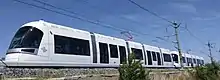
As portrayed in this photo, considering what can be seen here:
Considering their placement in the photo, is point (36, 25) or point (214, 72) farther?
point (214, 72)

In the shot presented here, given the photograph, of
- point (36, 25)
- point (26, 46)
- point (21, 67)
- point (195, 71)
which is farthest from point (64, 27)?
point (195, 71)

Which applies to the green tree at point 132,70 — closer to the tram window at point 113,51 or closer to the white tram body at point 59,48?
the white tram body at point 59,48

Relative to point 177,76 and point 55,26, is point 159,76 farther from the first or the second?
point 55,26

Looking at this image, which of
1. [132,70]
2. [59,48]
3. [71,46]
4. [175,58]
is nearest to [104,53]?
[71,46]

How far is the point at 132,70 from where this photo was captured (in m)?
10.6

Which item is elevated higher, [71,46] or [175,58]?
[71,46]

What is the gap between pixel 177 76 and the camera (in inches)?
725

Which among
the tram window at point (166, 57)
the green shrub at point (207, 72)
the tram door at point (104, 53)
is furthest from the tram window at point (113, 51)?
the tram window at point (166, 57)

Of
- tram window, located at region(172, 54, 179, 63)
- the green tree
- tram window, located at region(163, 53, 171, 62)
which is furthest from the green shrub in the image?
the green tree

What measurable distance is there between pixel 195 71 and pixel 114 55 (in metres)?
8.11

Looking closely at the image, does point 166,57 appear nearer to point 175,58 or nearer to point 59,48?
point 175,58

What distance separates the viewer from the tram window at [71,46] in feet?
48.1

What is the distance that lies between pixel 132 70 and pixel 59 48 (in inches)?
213

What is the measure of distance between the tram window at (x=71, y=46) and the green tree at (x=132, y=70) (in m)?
4.93
